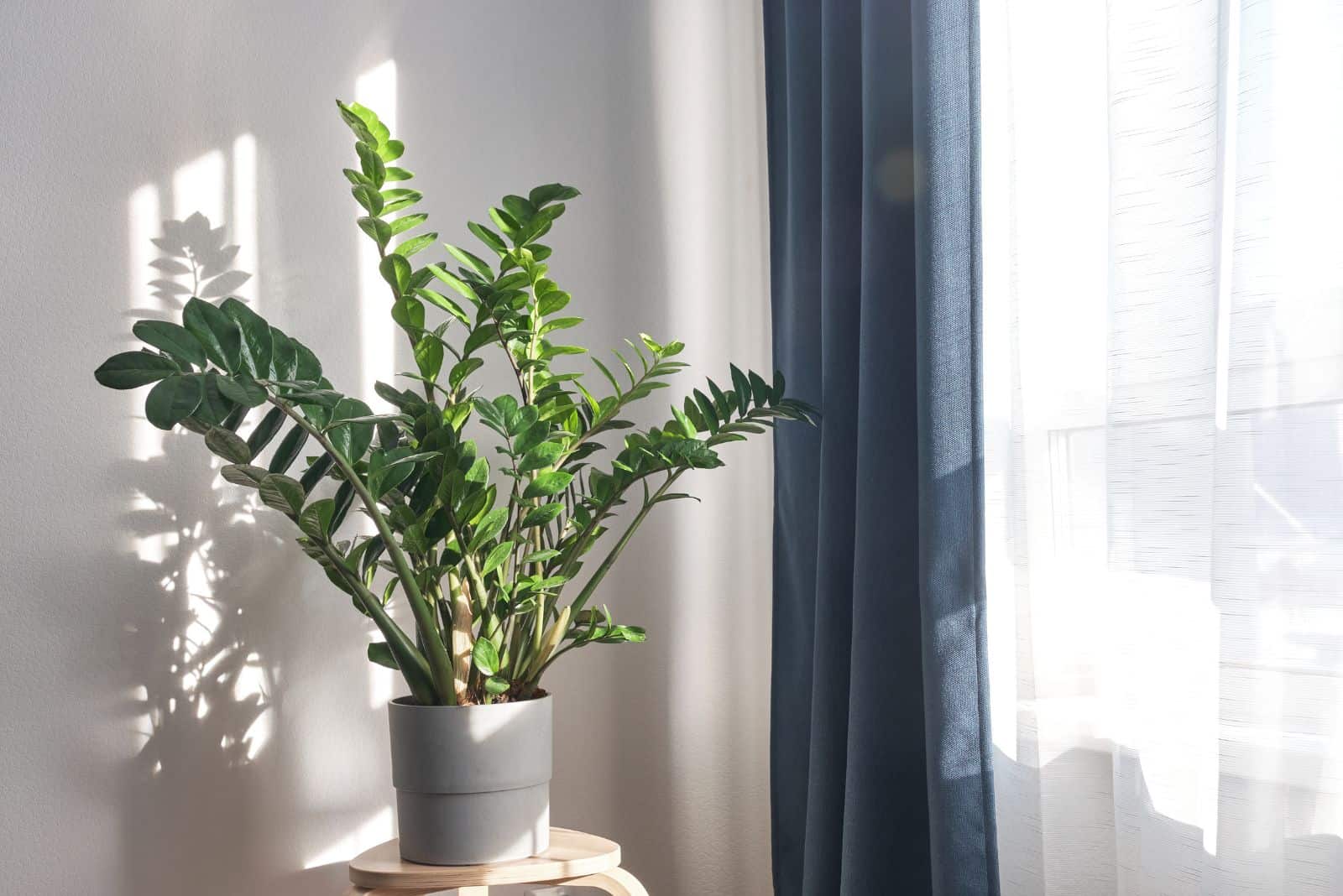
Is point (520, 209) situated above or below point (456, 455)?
above

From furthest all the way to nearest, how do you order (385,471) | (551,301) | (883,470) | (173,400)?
(883,470), (551,301), (385,471), (173,400)

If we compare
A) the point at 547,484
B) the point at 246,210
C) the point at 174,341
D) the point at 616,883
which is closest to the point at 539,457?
the point at 547,484

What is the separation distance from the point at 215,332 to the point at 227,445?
4.1 inches

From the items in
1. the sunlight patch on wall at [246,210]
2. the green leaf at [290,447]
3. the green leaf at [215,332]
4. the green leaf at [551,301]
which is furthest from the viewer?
the sunlight patch on wall at [246,210]

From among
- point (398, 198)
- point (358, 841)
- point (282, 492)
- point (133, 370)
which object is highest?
point (398, 198)

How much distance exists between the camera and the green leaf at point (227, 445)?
0.92m

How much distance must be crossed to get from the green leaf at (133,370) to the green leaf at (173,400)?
29 millimetres

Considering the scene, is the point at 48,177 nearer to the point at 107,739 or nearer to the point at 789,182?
the point at 107,739

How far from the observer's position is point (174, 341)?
888mm

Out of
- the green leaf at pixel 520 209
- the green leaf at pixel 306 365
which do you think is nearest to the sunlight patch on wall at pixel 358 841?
the green leaf at pixel 306 365

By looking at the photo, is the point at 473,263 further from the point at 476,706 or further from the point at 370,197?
the point at 476,706

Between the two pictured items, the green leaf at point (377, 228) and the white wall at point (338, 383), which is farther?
the white wall at point (338, 383)

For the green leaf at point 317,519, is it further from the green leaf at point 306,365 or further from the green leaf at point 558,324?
the green leaf at point 558,324

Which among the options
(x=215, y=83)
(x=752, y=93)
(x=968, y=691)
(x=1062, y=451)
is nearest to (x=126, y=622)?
(x=215, y=83)
